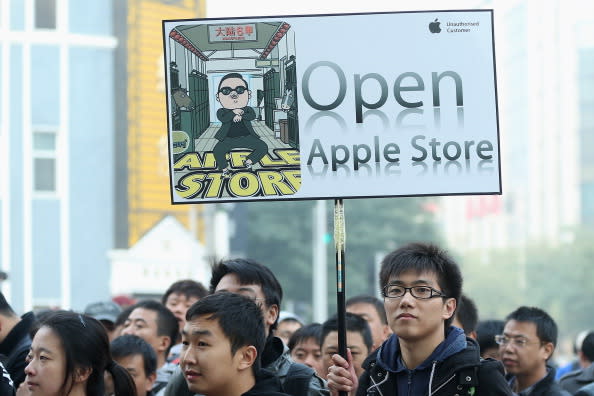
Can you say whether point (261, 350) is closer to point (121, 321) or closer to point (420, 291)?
point (420, 291)

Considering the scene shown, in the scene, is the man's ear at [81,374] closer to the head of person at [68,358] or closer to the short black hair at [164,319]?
the head of person at [68,358]

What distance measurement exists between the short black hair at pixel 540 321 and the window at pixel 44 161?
18549 mm

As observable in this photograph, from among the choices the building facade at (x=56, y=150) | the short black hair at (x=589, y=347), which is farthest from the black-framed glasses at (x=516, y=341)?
the building facade at (x=56, y=150)

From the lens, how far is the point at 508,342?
25.1 feet

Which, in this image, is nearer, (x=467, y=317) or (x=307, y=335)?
(x=467, y=317)

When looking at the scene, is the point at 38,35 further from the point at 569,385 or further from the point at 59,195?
the point at 569,385

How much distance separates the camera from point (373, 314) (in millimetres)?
8188

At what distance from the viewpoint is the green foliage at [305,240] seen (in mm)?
48375

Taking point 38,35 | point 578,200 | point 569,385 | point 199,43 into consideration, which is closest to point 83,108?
point 38,35

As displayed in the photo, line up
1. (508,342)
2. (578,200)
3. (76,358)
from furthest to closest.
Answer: (578,200)
(508,342)
(76,358)

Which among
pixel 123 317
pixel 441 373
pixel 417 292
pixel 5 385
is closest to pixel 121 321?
pixel 123 317

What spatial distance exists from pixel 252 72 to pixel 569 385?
405 centimetres

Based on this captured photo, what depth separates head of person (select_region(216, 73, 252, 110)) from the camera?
5551mm

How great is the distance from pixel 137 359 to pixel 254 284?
137cm
